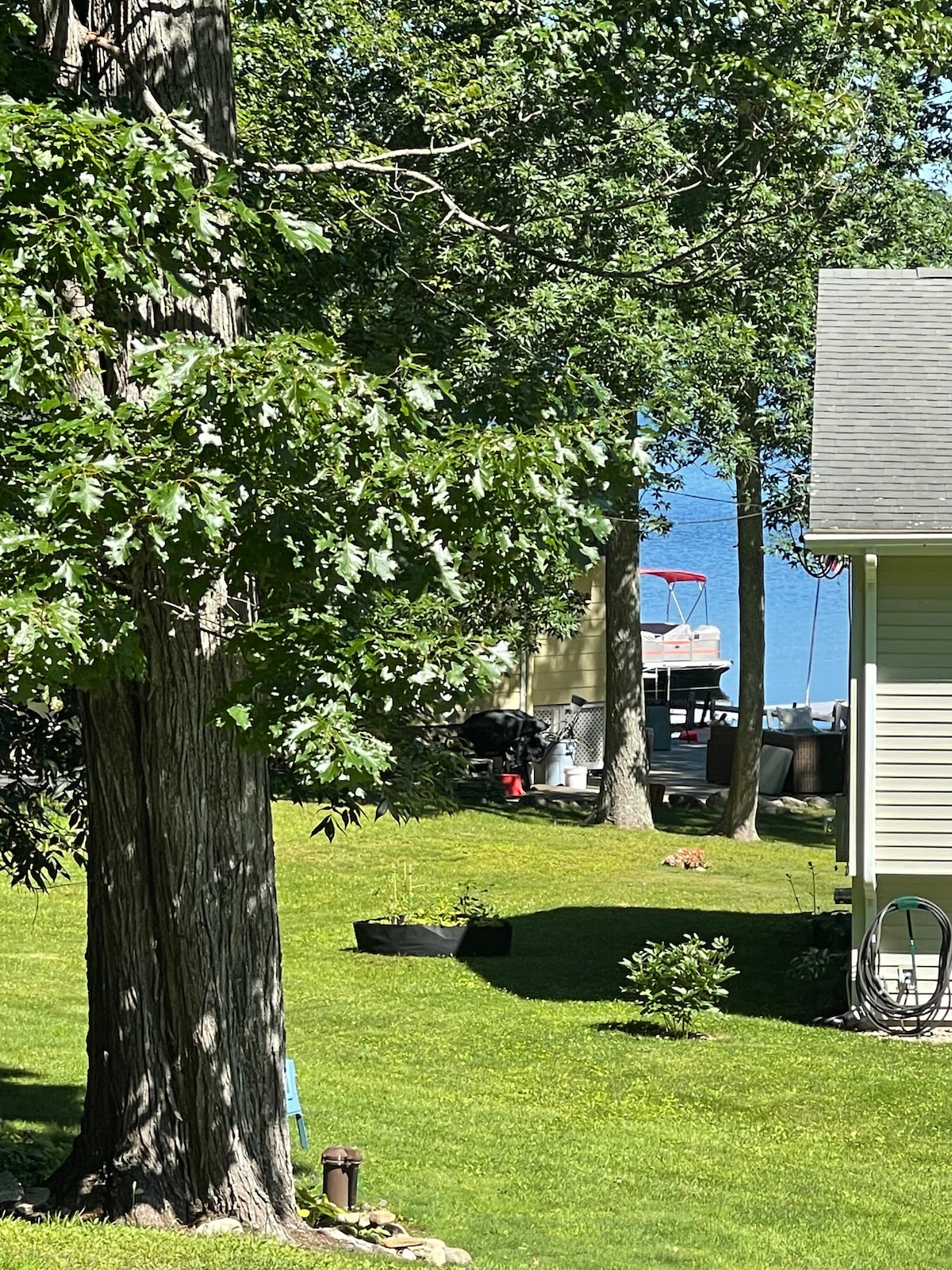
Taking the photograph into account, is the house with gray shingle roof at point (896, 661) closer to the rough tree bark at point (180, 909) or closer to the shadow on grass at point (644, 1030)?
the shadow on grass at point (644, 1030)

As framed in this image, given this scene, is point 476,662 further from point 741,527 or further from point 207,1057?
point 741,527

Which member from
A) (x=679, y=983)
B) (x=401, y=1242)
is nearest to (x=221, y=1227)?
(x=401, y=1242)

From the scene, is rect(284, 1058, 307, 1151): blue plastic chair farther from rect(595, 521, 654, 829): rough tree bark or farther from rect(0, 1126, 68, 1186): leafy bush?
rect(595, 521, 654, 829): rough tree bark

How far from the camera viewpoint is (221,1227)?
Answer: 7.38 metres

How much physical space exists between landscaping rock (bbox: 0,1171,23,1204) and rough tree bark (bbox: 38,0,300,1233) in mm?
394

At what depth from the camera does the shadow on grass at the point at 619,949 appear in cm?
1579

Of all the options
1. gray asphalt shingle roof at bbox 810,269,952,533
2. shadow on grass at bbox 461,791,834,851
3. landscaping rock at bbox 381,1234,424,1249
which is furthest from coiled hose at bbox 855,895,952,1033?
shadow on grass at bbox 461,791,834,851

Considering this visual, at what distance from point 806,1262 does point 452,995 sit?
7422mm

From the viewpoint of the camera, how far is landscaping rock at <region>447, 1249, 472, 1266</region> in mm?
7793

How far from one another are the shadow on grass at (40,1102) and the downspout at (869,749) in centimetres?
640

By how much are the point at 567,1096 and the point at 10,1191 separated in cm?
485

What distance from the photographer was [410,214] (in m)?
8.99

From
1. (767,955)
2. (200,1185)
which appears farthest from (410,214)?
(767,955)

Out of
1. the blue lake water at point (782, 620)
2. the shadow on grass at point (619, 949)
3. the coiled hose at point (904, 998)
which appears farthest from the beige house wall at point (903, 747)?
the blue lake water at point (782, 620)
